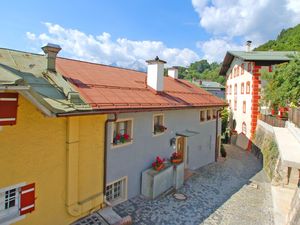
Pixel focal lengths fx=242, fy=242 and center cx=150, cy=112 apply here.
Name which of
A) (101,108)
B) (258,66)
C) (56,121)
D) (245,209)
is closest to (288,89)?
(258,66)

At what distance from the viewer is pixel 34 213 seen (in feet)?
24.8

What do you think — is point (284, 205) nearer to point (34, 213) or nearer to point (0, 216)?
point (34, 213)

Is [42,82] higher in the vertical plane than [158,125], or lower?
higher

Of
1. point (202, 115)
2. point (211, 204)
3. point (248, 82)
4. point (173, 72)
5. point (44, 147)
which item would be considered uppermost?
point (173, 72)

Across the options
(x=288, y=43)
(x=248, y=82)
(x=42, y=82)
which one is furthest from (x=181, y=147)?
(x=288, y=43)

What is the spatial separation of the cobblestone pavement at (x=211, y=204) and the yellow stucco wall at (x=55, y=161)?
7.36 feet

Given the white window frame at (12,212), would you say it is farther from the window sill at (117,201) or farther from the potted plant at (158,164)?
the potted plant at (158,164)

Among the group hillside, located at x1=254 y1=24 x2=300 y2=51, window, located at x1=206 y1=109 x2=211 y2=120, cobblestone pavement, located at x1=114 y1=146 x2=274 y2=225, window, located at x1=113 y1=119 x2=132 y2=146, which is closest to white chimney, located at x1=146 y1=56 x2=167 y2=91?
window, located at x1=113 y1=119 x2=132 y2=146

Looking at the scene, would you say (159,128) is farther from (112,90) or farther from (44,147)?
(44,147)

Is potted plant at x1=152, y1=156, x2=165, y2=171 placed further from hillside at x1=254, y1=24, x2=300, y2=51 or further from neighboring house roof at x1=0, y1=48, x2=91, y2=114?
hillside at x1=254, y1=24, x2=300, y2=51

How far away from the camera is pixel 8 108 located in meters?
6.50

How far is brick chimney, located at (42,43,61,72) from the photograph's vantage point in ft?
29.8

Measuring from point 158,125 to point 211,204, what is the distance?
186 inches

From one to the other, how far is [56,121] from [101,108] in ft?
5.37
